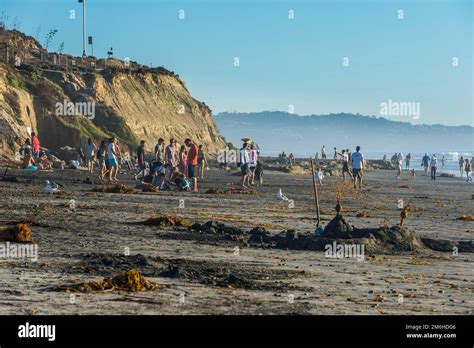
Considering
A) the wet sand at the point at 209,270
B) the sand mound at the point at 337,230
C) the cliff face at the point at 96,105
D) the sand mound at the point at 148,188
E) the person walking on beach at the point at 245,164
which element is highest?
the cliff face at the point at 96,105

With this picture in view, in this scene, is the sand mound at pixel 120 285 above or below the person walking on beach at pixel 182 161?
below

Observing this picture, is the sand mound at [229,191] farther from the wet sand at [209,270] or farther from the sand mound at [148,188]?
the wet sand at [209,270]

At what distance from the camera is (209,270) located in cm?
1150

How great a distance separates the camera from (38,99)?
5178 centimetres

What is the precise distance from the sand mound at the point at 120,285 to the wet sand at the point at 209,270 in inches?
6.8

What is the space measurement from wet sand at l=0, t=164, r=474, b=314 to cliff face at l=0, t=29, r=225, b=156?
26.0 m

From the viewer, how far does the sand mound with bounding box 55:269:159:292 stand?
378 inches

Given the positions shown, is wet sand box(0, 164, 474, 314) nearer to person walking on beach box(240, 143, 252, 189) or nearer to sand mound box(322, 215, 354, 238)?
sand mound box(322, 215, 354, 238)

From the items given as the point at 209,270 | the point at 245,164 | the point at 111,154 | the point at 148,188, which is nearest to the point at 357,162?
the point at 245,164

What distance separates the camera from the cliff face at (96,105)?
48.4m

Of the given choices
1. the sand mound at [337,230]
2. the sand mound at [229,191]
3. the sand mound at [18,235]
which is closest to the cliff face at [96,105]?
the sand mound at [229,191]

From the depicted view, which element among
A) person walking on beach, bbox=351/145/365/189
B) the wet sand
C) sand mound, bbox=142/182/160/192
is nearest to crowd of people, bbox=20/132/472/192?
person walking on beach, bbox=351/145/365/189

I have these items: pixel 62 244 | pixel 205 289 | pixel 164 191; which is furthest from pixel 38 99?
pixel 205 289
